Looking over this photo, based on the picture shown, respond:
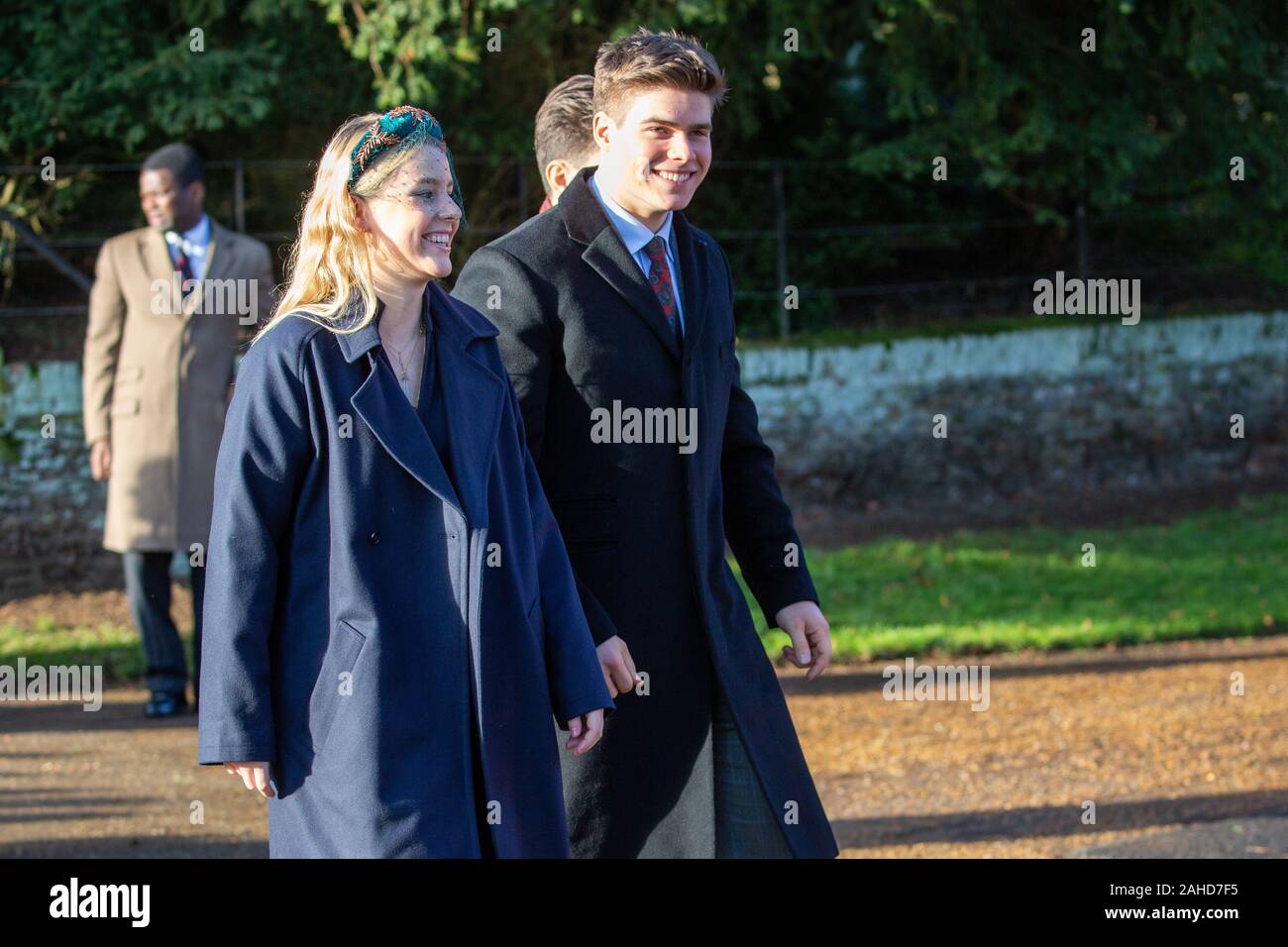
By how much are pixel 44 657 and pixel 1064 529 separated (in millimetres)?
6856

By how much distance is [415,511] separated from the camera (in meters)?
3.07

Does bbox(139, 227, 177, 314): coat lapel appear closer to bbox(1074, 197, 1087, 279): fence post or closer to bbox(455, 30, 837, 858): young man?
bbox(455, 30, 837, 858): young man

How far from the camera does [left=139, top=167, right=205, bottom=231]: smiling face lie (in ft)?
23.7

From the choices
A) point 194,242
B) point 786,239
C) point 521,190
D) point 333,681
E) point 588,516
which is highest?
point 521,190

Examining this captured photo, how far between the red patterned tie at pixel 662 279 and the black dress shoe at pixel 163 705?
13.5 feet

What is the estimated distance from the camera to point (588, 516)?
3.69 metres

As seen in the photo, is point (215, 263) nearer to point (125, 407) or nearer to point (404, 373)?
point (125, 407)

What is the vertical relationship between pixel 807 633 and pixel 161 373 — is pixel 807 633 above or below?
below

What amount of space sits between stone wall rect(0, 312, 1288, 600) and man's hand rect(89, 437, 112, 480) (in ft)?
18.6

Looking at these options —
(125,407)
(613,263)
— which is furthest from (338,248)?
(125,407)

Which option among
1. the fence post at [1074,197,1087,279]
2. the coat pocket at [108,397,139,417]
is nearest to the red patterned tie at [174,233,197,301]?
the coat pocket at [108,397,139,417]

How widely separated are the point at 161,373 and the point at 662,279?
412 centimetres

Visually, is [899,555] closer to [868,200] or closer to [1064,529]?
[1064,529]

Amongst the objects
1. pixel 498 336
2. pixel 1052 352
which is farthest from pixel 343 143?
pixel 1052 352
